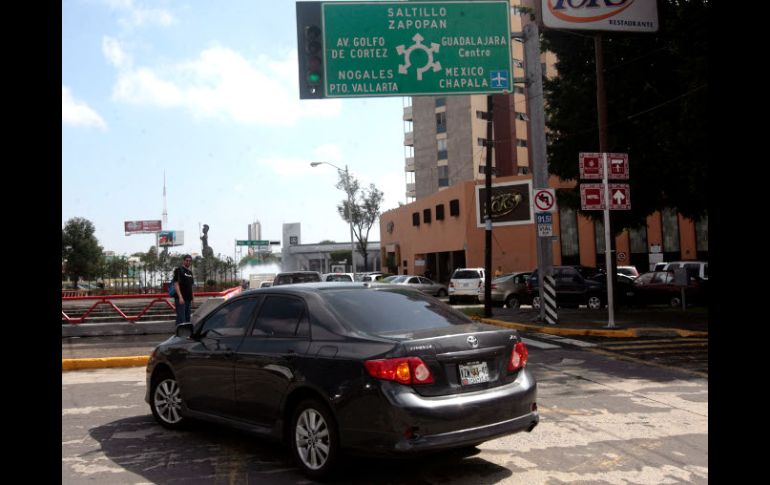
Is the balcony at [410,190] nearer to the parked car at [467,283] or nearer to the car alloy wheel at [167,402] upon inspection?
the parked car at [467,283]

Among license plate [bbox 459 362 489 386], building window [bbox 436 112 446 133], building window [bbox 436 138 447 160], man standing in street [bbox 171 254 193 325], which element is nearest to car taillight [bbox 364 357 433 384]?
license plate [bbox 459 362 489 386]

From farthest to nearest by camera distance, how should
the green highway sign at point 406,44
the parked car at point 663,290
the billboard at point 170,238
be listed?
the billboard at point 170,238 → the parked car at point 663,290 → the green highway sign at point 406,44

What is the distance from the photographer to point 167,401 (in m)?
6.97

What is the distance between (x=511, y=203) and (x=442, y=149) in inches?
1036

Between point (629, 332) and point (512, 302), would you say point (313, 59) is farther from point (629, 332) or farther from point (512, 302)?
point (512, 302)

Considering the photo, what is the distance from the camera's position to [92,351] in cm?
1363

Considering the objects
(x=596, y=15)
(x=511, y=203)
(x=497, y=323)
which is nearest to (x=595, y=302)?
(x=497, y=323)

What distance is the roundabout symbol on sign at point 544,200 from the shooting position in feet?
56.9

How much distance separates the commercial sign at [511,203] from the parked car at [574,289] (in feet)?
59.9

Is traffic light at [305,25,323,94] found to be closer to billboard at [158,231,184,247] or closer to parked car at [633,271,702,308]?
parked car at [633,271,702,308]

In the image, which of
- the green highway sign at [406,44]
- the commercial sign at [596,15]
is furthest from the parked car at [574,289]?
the green highway sign at [406,44]

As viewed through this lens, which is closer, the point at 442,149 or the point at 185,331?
the point at 185,331
